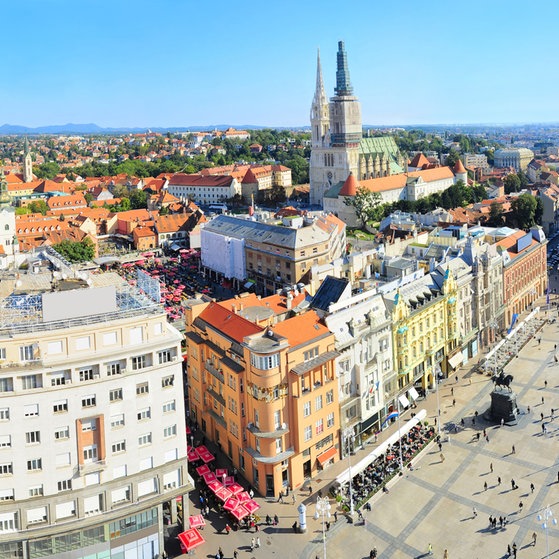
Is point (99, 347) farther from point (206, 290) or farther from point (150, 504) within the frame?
point (206, 290)

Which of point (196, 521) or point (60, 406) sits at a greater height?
point (60, 406)

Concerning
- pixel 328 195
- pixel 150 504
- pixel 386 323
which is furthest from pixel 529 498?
pixel 328 195

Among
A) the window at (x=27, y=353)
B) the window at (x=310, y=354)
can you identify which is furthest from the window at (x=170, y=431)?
the window at (x=310, y=354)

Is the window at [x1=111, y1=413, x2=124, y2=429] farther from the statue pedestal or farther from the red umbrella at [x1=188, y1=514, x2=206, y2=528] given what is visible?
the statue pedestal

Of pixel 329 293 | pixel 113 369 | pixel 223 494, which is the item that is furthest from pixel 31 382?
pixel 329 293

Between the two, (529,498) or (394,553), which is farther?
(529,498)

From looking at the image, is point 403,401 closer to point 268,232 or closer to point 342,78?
point 268,232
